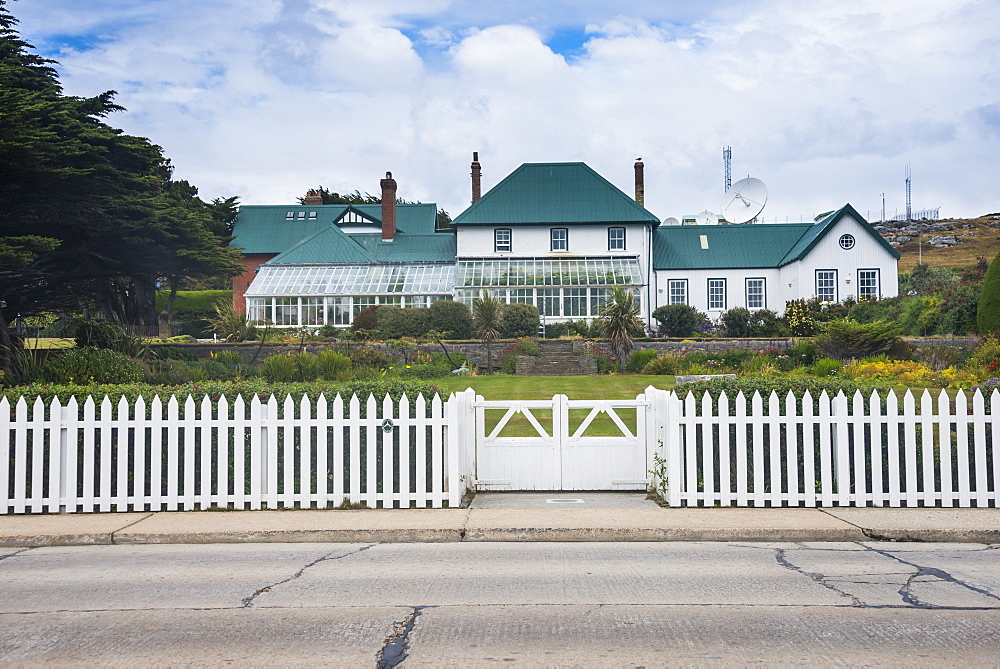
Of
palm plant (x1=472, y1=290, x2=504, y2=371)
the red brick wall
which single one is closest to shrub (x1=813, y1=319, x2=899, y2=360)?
palm plant (x1=472, y1=290, x2=504, y2=371)

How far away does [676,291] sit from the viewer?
143 ft

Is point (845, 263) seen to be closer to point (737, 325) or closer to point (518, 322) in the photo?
point (737, 325)

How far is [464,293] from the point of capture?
41344 millimetres

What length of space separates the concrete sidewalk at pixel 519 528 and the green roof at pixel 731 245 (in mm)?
36148

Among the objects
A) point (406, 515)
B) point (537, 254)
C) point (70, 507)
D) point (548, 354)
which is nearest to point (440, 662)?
point (406, 515)

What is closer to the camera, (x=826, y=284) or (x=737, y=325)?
(x=737, y=325)

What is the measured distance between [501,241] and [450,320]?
11434mm

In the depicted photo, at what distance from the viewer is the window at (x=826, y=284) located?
40.8 meters

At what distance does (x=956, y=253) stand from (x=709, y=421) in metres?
71.9

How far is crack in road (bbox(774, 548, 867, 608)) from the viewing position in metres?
5.48

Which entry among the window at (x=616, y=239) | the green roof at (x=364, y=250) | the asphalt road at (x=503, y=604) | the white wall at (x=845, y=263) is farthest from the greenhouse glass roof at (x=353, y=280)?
the asphalt road at (x=503, y=604)

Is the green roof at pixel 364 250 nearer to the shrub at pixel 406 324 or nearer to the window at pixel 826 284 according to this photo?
the shrub at pixel 406 324

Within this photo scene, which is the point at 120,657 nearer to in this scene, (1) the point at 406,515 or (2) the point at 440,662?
(2) the point at 440,662

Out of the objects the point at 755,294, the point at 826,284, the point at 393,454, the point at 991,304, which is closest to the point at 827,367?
the point at 991,304
